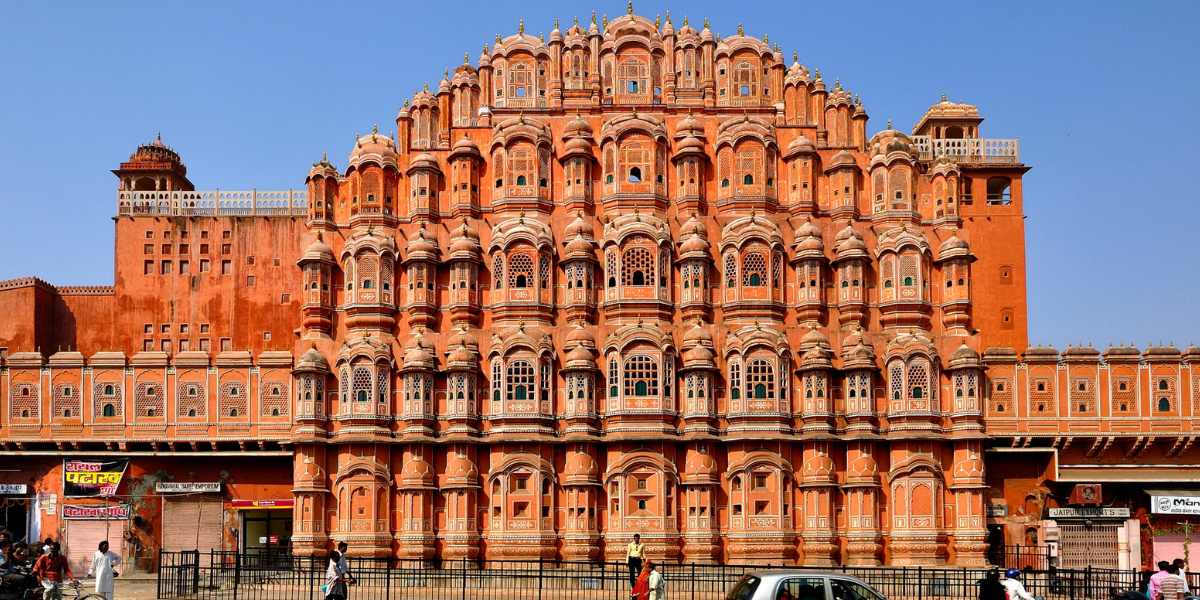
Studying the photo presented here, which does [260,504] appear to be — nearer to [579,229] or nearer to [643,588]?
[579,229]

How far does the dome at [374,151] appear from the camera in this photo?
5338cm

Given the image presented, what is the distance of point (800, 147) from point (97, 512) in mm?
29165

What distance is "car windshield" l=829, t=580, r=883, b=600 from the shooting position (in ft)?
91.5

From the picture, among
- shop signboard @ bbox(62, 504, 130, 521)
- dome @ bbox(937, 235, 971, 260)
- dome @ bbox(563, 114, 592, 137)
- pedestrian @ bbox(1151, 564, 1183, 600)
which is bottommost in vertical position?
pedestrian @ bbox(1151, 564, 1183, 600)

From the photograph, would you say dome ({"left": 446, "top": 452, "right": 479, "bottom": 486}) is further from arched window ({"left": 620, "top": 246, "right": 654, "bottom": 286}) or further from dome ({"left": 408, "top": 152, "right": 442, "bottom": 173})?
dome ({"left": 408, "top": 152, "right": 442, "bottom": 173})

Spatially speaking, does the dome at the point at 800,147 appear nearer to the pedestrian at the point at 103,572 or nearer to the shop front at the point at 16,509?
the pedestrian at the point at 103,572

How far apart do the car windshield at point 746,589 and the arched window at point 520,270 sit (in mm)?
24951

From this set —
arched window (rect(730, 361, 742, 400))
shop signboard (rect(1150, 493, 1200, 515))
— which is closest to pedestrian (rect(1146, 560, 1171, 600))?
arched window (rect(730, 361, 742, 400))

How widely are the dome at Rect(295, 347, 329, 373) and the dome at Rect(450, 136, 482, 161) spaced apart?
9113 millimetres

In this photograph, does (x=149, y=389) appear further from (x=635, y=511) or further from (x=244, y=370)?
(x=635, y=511)

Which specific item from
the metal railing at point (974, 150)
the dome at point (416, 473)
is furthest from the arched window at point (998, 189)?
the dome at point (416, 473)

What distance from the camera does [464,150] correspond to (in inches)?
2084

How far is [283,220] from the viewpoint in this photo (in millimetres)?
57656

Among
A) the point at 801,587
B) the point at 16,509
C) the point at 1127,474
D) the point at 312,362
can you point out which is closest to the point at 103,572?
the point at 801,587
